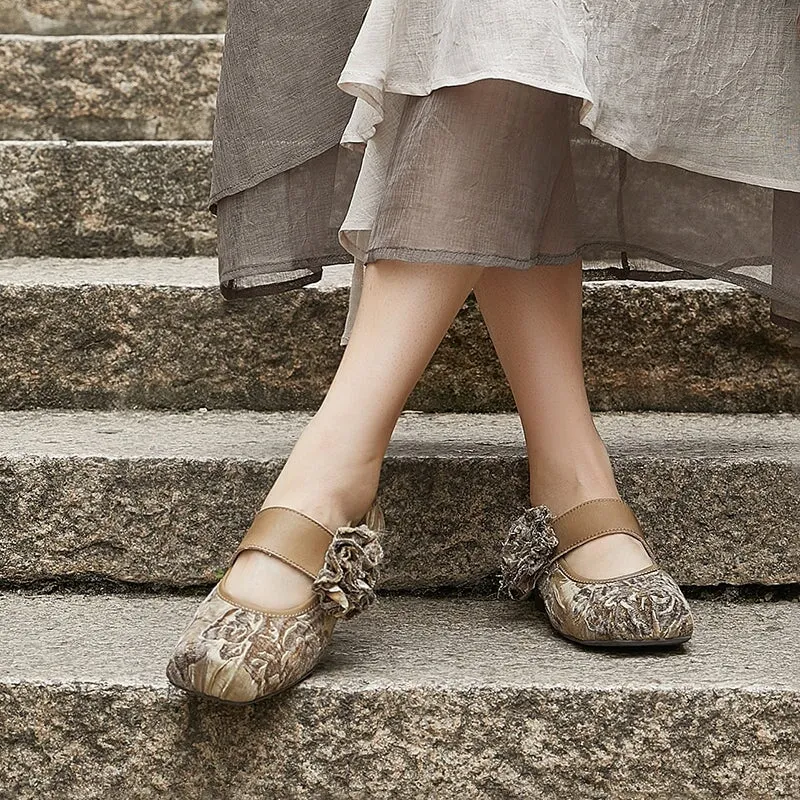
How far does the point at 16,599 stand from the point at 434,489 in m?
0.49

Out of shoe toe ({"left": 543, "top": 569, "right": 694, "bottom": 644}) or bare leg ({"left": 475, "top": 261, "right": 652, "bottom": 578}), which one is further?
bare leg ({"left": 475, "top": 261, "right": 652, "bottom": 578})

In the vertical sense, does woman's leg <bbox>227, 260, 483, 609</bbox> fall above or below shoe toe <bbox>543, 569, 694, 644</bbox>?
above

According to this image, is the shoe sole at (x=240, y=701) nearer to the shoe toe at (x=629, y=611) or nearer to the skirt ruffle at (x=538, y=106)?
the shoe toe at (x=629, y=611)

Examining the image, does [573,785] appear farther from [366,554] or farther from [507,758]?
[366,554]

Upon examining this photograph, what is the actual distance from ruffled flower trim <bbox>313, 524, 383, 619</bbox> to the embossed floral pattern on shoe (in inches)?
8.0

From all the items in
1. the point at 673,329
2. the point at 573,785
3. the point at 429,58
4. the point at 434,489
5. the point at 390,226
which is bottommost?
the point at 573,785

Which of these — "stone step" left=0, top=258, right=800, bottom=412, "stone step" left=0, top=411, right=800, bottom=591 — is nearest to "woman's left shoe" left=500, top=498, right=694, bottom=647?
"stone step" left=0, top=411, right=800, bottom=591

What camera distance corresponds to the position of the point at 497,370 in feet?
5.17

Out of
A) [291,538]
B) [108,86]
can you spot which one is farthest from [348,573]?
[108,86]

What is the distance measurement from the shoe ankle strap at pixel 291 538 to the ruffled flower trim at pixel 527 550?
0.23 m

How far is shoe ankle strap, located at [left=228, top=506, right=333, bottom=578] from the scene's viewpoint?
107 cm

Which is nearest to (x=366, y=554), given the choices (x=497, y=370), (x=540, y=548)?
(x=540, y=548)

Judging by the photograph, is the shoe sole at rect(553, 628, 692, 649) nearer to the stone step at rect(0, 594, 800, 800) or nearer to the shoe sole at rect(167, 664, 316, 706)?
the stone step at rect(0, 594, 800, 800)

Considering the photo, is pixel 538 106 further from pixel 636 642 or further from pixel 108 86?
pixel 108 86
